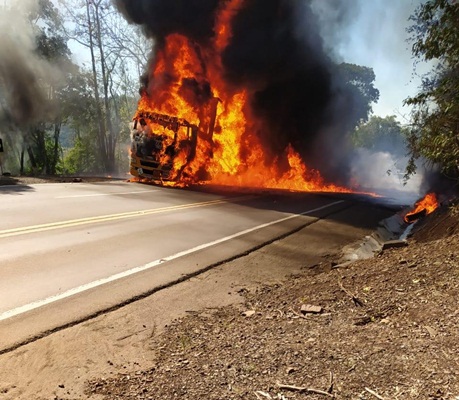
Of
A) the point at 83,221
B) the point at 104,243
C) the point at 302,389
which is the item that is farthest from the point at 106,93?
the point at 302,389

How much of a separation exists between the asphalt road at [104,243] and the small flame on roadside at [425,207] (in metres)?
1.78

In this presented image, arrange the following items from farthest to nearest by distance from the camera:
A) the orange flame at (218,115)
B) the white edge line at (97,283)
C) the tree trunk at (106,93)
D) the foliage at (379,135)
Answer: the foliage at (379,135) < the tree trunk at (106,93) < the orange flame at (218,115) < the white edge line at (97,283)

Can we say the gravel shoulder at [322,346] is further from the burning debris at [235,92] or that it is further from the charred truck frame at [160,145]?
the burning debris at [235,92]

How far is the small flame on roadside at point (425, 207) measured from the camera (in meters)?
13.7

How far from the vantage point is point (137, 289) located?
15.9 ft

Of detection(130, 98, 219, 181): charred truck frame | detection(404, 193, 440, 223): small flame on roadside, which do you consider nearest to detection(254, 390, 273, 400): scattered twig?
detection(404, 193, 440, 223): small flame on roadside

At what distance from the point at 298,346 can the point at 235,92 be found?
72.7 feet

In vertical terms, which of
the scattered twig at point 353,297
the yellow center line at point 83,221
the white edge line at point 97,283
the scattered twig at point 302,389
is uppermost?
the yellow center line at point 83,221

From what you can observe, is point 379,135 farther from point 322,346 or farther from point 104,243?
point 322,346

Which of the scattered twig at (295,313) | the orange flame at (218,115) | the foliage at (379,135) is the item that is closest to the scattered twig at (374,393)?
the scattered twig at (295,313)

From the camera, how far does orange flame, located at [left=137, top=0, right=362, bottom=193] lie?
69.6 ft

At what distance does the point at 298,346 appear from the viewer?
3.23 m

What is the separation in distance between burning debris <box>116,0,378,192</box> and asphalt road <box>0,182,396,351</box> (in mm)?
7582

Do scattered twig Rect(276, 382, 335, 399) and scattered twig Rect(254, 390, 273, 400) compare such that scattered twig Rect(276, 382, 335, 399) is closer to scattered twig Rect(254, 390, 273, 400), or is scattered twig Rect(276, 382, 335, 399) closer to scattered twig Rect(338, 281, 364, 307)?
scattered twig Rect(254, 390, 273, 400)
